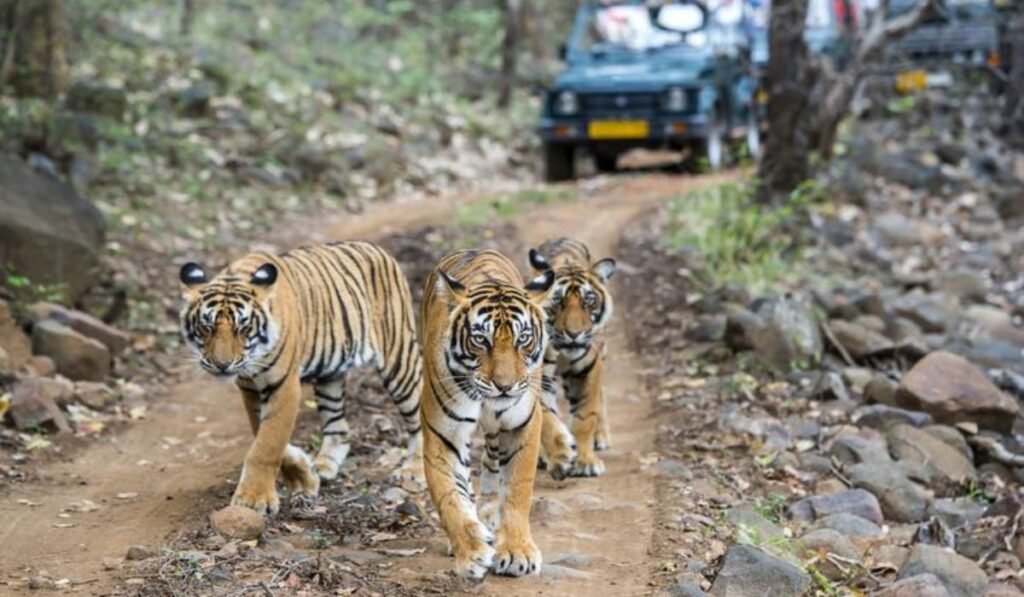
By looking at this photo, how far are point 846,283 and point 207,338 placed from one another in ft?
29.4

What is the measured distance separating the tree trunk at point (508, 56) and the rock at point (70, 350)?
14.7m

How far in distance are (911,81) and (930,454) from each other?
44.4 ft

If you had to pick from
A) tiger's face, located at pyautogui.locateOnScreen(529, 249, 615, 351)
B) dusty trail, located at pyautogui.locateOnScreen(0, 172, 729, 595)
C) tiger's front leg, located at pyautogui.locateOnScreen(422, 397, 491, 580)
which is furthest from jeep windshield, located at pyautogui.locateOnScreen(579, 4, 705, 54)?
tiger's front leg, located at pyautogui.locateOnScreen(422, 397, 491, 580)

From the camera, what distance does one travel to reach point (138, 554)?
5930 mm

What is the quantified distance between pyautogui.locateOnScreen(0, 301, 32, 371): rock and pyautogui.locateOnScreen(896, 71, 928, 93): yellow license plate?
14181 mm

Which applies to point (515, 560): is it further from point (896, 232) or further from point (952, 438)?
point (896, 232)

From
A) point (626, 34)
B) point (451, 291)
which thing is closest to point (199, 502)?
point (451, 291)

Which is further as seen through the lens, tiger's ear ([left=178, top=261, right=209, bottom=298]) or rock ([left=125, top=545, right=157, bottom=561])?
tiger's ear ([left=178, top=261, right=209, bottom=298])

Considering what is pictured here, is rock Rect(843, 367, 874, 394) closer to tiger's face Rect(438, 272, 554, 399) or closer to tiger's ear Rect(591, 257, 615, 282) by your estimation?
tiger's ear Rect(591, 257, 615, 282)

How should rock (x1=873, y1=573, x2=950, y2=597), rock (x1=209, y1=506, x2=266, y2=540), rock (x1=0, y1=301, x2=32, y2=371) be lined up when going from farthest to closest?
rock (x1=0, y1=301, x2=32, y2=371) < rock (x1=873, y1=573, x2=950, y2=597) < rock (x1=209, y1=506, x2=266, y2=540)

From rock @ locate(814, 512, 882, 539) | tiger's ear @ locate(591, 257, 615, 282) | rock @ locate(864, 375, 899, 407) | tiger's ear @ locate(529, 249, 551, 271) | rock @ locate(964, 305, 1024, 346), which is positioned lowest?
rock @ locate(964, 305, 1024, 346)

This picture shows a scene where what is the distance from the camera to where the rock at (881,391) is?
9.72 m

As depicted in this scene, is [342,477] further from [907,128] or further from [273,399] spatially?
[907,128]

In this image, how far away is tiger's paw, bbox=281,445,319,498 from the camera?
6934 mm
